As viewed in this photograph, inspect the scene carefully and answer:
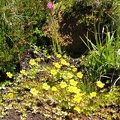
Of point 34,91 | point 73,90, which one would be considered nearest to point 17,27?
point 34,91

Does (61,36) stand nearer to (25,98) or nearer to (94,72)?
Answer: (94,72)

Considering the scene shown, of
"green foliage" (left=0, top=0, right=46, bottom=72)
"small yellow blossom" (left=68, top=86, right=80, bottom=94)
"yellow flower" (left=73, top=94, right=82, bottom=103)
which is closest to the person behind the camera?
"yellow flower" (left=73, top=94, right=82, bottom=103)

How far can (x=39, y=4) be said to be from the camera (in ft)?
17.6

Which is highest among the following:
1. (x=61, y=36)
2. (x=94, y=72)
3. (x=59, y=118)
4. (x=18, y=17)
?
(x=18, y=17)

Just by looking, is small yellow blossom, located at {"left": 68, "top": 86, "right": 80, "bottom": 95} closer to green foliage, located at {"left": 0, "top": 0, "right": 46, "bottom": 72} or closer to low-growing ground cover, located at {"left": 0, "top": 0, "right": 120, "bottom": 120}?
low-growing ground cover, located at {"left": 0, "top": 0, "right": 120, "bottom": 120}

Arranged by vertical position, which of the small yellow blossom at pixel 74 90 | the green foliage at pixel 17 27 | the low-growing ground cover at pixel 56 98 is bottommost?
the low-growing ground cover at pixel 56 98

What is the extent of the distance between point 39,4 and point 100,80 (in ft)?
5.48

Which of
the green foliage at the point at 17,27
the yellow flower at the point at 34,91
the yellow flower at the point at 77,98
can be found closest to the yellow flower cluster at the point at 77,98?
the yellow flower at the point at 77,98

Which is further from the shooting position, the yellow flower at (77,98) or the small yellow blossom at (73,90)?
the small yellow blossom at (73,90)

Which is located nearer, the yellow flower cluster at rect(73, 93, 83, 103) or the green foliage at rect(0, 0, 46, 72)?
the yellow flower cluster at rect(73, 93, 83, 103)

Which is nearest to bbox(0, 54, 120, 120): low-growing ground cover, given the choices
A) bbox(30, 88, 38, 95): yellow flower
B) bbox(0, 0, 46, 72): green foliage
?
bbox(30, 88, 38, 95): yellow flower

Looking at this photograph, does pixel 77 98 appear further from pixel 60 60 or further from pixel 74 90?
pixel 60 60

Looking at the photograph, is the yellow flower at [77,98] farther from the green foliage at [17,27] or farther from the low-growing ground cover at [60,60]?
the green foliage at [17,27]

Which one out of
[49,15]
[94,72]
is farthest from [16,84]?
[49,15]
